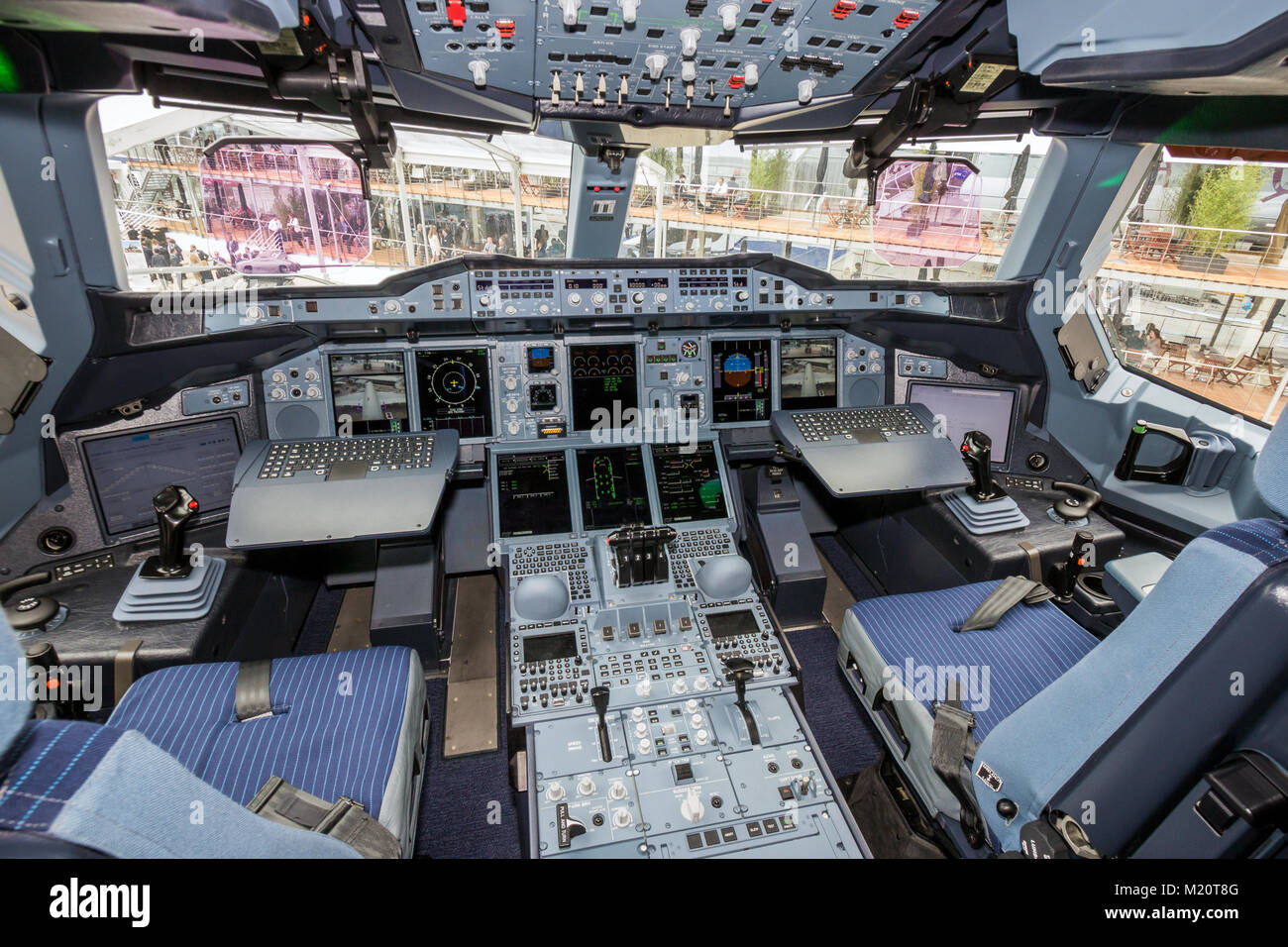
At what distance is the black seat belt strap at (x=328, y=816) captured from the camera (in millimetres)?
1358

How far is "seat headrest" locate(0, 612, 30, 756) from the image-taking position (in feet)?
1.62

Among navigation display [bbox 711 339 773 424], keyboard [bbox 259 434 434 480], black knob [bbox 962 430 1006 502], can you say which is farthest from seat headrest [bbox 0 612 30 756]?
black knob [bbox 962 430 1006 502]

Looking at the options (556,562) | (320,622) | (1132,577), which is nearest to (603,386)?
(556,562)

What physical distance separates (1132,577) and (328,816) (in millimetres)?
2365

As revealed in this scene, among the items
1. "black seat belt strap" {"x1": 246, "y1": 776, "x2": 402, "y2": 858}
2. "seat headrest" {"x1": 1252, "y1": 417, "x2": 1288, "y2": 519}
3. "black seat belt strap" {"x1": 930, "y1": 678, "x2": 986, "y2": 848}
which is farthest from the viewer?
"black seat belt strap" {"x1": 930, "y1": 678, "x2": 986, "y2": 848}

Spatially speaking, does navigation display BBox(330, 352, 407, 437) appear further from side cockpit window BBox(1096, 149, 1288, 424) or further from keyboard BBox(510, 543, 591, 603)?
side cockpit window BBox(1096, 149, 1288, 424)

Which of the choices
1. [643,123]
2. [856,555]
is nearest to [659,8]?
[643,123]

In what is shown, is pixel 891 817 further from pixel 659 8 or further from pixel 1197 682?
pixel 659 8

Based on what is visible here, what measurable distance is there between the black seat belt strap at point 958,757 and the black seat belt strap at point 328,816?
1.40 m

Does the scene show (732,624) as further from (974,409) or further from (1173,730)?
(974,409)

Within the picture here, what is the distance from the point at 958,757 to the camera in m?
1.61

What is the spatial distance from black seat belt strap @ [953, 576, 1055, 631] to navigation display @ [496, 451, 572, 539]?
69.2 inches

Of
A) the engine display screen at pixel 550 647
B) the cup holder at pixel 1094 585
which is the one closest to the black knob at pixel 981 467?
the cup holder at pixel 1094 585
